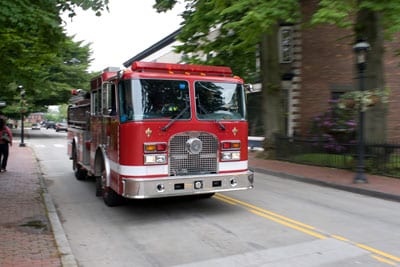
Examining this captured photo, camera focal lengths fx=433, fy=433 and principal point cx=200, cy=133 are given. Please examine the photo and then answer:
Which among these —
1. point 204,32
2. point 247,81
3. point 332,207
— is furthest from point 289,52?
point 332,207

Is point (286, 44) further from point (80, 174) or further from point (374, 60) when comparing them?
point (80, 174)

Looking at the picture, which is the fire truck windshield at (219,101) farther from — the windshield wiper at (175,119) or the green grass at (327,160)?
the green grass at (327,160)

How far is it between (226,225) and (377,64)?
29.1 ft

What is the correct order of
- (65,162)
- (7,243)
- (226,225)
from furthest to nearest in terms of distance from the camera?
(65,162) → (226,225) → (7,243)

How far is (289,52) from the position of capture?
21.3 meters

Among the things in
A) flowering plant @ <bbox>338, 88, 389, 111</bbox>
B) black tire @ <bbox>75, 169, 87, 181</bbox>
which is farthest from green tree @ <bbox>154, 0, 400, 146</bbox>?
black tire @ <bbox>75, 169, 87, 181</bbox>

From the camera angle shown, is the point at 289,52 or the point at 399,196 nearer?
the point at 399,196

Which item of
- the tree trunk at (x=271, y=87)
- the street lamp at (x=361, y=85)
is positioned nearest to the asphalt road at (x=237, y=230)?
the street lamp at (x=361, y=85)

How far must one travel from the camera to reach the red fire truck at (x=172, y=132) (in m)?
7.72

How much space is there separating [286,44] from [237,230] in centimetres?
1579

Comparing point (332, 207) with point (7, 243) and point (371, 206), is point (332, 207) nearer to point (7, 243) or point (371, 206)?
point (371, 206)

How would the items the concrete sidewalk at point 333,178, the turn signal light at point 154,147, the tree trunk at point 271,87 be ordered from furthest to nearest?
the tree trunk at point 271,87 < the concrete sidewalk at point 333,178 < the turn signal light at point 154,147

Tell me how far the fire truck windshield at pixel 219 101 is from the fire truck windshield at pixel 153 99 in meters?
0.28

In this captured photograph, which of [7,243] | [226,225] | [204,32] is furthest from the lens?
[204,32]
